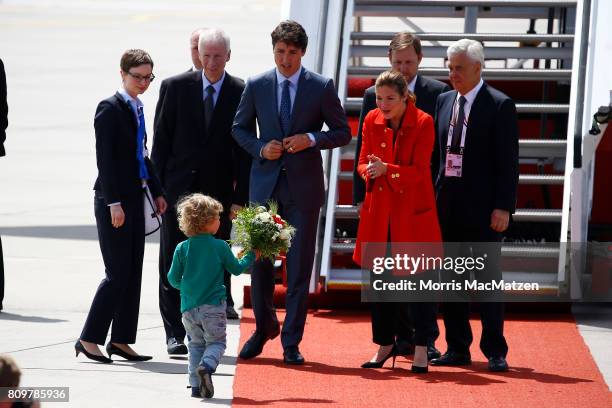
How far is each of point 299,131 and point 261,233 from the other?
1.09m

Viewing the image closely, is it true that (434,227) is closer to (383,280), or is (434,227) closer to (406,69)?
(383,280)

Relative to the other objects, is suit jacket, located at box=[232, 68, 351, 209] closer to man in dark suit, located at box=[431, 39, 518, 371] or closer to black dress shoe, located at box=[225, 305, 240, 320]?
man in dark suit, located at box=[431, 39, 518, 371]

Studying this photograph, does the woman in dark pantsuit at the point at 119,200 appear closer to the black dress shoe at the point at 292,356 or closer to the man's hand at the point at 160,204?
the man's hand at the point at 160,204

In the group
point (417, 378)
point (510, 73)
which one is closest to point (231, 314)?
point (417, 378)

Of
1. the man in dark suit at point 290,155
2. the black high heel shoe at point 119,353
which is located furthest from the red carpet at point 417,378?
the black high heel shoe at point 119,353

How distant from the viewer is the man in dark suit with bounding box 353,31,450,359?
25.7ft

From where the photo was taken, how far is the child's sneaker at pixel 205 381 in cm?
675

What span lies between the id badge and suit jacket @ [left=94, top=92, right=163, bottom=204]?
5.69 feet

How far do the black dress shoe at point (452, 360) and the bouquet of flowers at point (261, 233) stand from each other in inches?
52.4

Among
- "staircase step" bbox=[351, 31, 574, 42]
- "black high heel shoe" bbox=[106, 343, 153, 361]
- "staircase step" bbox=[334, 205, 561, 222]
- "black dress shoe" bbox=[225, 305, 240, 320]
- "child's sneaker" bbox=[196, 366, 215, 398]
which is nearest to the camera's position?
"child's sneaker" bbox=[196, 366, 215, 398]

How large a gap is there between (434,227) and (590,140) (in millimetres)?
2400

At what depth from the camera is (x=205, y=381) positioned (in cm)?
675

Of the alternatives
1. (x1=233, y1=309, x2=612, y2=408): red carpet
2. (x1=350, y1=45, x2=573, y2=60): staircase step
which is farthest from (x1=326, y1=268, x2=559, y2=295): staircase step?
(x1=350, y1=45, x2=573, y2=60): staircase step

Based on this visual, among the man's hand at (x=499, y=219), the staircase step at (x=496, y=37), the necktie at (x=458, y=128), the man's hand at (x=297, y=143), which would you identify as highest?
the staircase step at (x=496, y=37)
